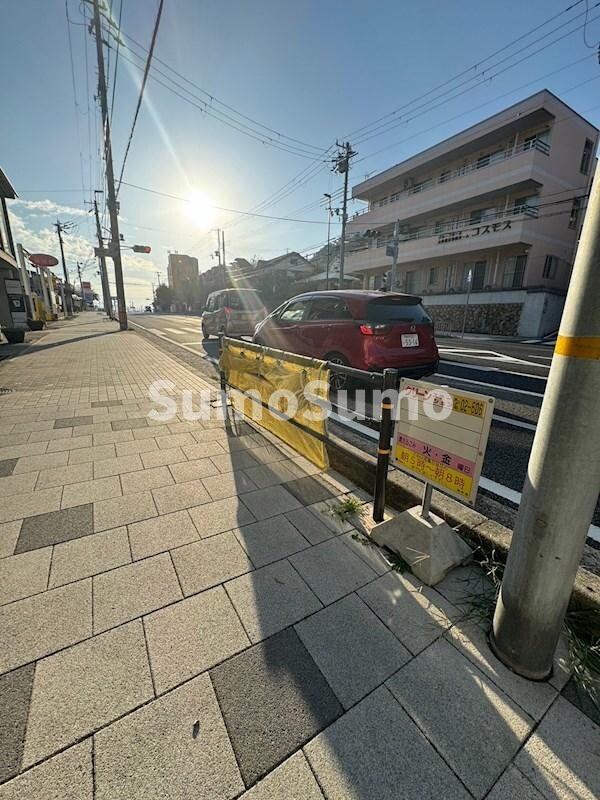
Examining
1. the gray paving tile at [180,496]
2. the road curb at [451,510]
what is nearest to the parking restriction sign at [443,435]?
the road curb at [451,510]

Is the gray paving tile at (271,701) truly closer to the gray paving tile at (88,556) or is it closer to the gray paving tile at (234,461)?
the gray paving tile at (88,556)

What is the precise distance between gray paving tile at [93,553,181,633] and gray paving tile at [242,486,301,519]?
78 cm

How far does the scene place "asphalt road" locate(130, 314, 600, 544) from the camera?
3.12 metres

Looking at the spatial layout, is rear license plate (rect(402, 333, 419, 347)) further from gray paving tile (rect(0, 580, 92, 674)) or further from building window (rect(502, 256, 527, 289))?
building window (rect(502, 256, 527, 289))

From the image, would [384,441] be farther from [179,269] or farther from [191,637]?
[179,269]

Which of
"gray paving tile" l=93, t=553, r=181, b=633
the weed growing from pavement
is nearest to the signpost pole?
the weed growing from pavement

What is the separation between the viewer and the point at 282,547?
2381mm

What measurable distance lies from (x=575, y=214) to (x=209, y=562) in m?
26.7

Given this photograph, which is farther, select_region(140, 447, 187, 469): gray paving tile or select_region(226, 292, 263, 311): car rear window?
select_region(226, 292, 263, 311): car rear window

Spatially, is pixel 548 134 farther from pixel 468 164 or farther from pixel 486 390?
pixel 486 390

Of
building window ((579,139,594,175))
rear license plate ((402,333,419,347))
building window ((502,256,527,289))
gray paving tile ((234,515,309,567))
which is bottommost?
gray paving tile ((234,515,309,567))

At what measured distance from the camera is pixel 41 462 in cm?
349

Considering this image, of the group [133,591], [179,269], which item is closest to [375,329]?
[133,591]

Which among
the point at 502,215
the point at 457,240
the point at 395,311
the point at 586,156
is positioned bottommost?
the point at 395,311
